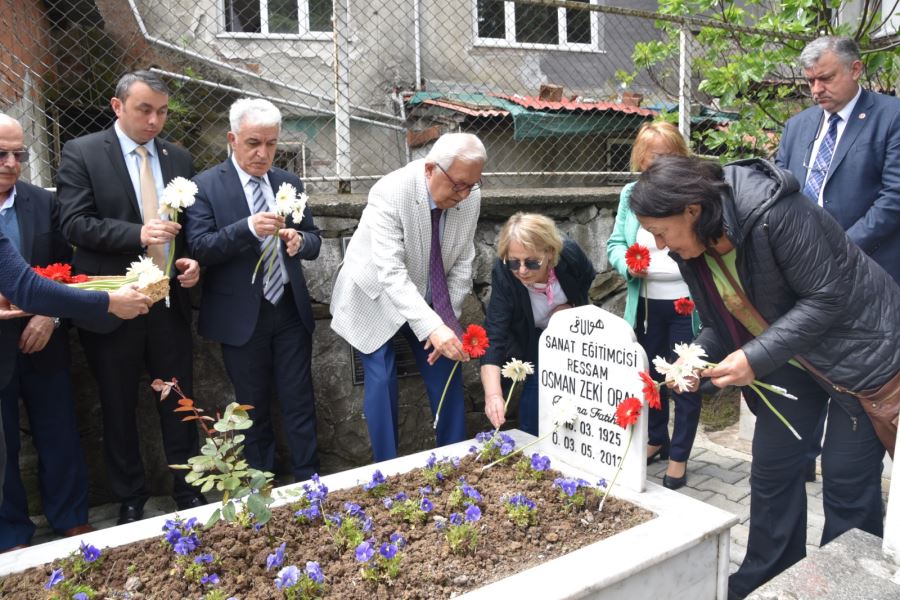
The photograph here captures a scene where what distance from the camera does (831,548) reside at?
79.0 inches

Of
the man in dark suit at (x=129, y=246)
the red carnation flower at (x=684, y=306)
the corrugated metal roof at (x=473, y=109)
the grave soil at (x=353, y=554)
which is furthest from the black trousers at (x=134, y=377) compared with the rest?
the corrugated metal roof at (x=473, y=109)

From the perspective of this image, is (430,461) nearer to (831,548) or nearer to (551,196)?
(831,548)

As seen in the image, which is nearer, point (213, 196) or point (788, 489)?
point (788, 489)

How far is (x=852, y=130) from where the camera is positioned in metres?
3.26

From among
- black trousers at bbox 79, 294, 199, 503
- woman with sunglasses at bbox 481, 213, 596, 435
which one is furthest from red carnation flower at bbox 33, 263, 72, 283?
woman with sunglasses at bbox 481, 213, 596, 435

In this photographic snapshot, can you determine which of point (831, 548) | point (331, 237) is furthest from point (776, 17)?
point (831, 548)

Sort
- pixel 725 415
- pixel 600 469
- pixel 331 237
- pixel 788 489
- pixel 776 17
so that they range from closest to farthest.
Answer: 1. pixel 788 489
2. pixel 600 469
3. pixel 331 237
4. pixel 776 17
5. pixel 725 415

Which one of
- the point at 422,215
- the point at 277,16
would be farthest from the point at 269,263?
the point at 277,16

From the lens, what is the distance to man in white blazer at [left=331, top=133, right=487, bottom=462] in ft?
9.43

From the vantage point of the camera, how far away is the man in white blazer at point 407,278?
113 inches

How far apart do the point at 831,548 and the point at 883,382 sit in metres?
0.51

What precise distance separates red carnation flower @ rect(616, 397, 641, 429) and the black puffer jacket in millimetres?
396

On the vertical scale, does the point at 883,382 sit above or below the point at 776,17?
below

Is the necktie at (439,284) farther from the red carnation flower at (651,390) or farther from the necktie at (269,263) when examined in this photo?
the red carnation flower at (651,390)
